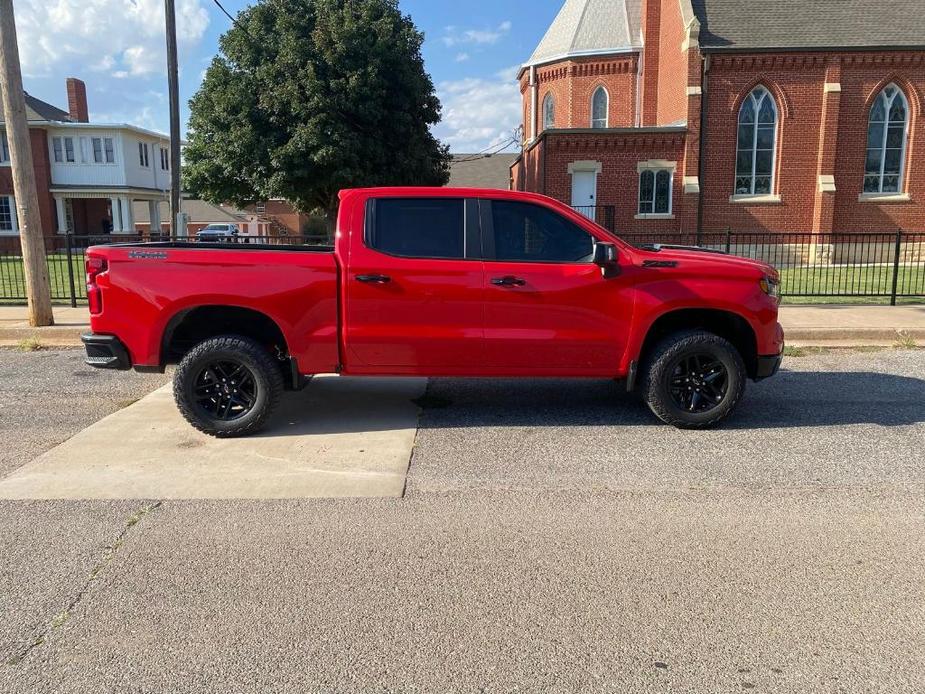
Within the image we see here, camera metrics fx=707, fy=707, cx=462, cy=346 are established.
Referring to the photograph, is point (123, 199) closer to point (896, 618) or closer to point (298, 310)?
point (298, 310)

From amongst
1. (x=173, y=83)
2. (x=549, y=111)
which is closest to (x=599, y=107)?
(x=549, y=111)

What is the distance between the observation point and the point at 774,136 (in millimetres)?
24594

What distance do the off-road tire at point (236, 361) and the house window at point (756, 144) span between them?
74.8ft

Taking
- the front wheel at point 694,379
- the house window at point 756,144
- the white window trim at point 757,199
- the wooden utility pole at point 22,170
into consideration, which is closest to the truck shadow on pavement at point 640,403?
the front wheel at point 694,379

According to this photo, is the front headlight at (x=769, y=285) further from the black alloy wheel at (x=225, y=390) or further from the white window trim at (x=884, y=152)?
the white window trim at (x=884, y=152)

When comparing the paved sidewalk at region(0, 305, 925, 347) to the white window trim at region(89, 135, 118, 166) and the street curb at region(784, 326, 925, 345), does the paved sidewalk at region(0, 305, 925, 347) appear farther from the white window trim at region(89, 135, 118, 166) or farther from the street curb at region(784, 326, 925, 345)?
the white window trim at region(89, 135, 118, 166)

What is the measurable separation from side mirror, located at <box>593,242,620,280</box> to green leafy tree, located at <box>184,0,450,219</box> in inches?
706

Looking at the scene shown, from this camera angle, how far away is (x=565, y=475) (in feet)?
16.5

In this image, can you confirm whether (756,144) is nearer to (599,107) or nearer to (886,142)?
(886,142)

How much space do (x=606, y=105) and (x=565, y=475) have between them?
98.6 ft

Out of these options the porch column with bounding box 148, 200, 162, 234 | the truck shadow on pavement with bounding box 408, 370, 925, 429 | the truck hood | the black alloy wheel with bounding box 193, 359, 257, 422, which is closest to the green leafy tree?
the truck shadow on pavement with bounding box 408, 370, 925, 429

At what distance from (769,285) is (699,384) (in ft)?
3.37

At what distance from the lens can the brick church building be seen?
77.9 ft

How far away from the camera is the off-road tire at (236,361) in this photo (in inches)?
227
